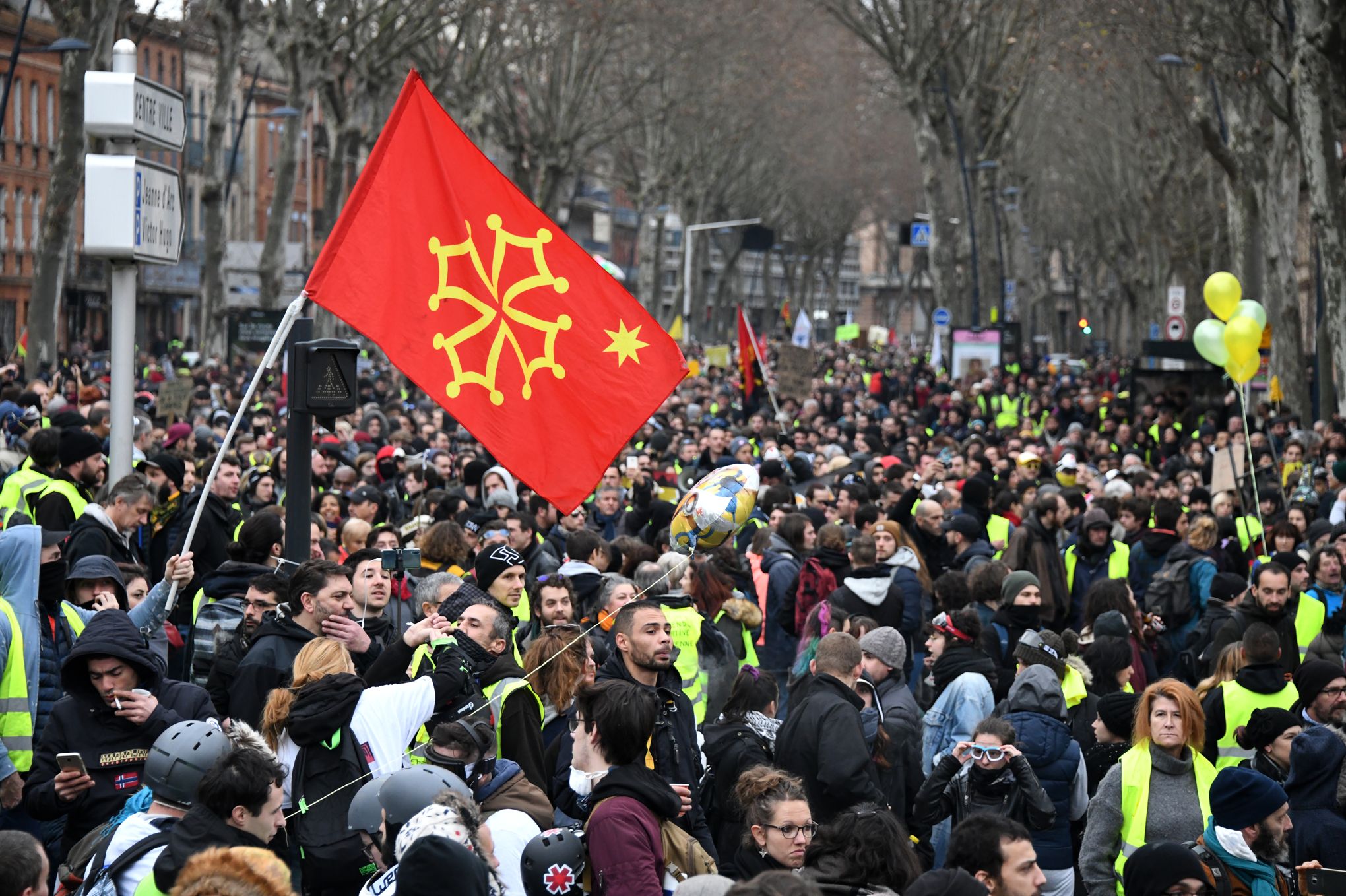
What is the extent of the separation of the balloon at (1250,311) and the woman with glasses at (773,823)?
1147 centimetres

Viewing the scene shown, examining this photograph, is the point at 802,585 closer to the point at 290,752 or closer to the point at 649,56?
the point at 290,752

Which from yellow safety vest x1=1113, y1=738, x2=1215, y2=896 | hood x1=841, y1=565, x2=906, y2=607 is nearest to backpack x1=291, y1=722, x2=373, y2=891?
yellow safety vest x1=1113, y1=738, x2=1215, y2=896

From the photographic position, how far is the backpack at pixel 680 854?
5020mm

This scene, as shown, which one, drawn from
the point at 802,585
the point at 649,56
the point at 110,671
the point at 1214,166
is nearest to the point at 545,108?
the point at 649,56

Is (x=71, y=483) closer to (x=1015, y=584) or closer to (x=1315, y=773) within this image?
(x=1015, y=584)

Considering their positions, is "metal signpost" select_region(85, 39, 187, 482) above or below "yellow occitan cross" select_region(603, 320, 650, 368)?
above

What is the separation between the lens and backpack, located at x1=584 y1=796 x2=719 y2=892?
5.02 metres

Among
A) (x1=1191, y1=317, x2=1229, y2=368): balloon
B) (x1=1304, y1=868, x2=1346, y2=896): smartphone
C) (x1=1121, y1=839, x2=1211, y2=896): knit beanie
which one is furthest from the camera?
(x1=1191, y1=317, x2=1229, y2=368): balloon

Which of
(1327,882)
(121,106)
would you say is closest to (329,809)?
(1327,882)

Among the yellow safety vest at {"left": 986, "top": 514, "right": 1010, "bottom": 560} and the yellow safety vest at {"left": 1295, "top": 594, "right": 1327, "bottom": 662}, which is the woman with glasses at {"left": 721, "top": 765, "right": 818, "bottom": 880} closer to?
the yellow safety vest at {"left": 1295, "top": 594, "right": 1327, "bottom": 662}

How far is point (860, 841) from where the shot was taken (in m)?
4.76

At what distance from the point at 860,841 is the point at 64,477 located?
5.85 meters

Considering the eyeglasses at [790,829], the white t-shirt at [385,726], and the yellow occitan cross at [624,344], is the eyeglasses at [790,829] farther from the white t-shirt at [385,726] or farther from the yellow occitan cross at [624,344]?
the yellow occitan cross at [624,344]

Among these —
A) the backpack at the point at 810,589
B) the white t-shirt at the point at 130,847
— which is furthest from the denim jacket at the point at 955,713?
the white t-shirt at the point at 130,847
